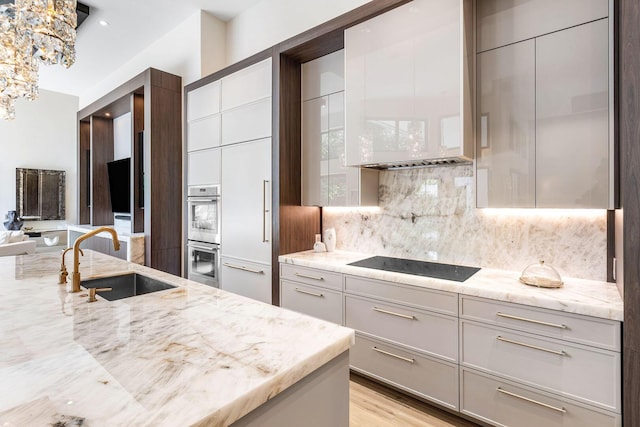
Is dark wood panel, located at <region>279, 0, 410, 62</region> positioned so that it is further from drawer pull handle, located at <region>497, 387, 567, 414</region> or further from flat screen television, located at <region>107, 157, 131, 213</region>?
flat screen television, located at <region>107, 157, 131, 213</region>

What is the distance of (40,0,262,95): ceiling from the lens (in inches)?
145

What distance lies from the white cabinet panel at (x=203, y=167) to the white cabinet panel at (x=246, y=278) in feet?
2.84

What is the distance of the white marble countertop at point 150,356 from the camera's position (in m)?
0.67

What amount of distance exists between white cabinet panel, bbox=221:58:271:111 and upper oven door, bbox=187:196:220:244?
1000mm

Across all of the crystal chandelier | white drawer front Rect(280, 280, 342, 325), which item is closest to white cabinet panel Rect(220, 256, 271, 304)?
white drawer front Rect(280, 280, 342, 325)

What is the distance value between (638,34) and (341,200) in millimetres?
1892

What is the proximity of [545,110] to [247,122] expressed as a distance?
2.34m

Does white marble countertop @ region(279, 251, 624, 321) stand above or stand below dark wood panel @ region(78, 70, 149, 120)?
below

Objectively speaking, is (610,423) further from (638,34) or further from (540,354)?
(638,34)

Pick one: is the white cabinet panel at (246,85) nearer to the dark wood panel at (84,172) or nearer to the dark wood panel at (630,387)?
the dark wood panel at (630,387)

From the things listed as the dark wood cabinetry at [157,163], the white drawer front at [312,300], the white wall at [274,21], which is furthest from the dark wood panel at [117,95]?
the white drawer front at [312,300]

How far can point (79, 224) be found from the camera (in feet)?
19.6

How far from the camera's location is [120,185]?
16.9 feet

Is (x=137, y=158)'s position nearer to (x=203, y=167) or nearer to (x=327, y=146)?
(x=203, y=167)
